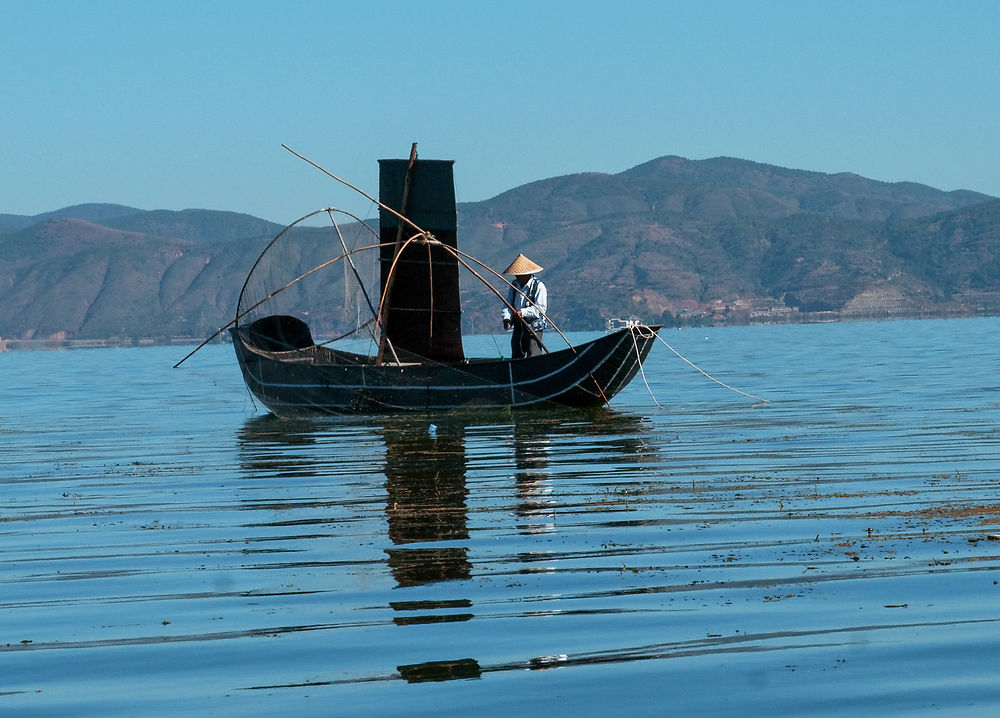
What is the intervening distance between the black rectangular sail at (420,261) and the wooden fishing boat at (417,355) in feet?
0.07

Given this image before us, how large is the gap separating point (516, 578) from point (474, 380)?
1576 centimetres

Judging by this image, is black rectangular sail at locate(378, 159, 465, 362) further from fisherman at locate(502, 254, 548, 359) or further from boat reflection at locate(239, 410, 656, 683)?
boat reflection at locate(239, 410, 656, 683)

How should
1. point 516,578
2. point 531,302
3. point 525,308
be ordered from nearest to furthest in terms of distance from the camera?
point 516,578, point 531,302, point 525,308

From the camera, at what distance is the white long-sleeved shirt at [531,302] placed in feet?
82.7

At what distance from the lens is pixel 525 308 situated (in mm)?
25406

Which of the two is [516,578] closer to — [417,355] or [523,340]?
[523,340]

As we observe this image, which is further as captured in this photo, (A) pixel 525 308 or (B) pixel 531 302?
(A) pixel 525 308

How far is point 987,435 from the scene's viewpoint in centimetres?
1847

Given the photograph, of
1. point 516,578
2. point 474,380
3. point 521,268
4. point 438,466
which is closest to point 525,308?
point 521,268

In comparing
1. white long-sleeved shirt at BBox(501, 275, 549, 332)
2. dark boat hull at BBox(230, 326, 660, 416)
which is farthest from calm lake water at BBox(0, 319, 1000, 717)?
white long-sleeved shirt at BBox(501, 275, 549, 332)

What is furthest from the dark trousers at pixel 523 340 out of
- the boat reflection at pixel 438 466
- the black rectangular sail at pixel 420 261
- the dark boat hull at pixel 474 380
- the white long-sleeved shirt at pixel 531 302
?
the black rectangular sail at pixel 420 261

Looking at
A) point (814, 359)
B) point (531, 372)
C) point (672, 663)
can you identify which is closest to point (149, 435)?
point (531, 372)

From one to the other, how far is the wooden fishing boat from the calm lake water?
4767mm

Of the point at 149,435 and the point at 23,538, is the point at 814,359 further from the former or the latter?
the point at 23,538
